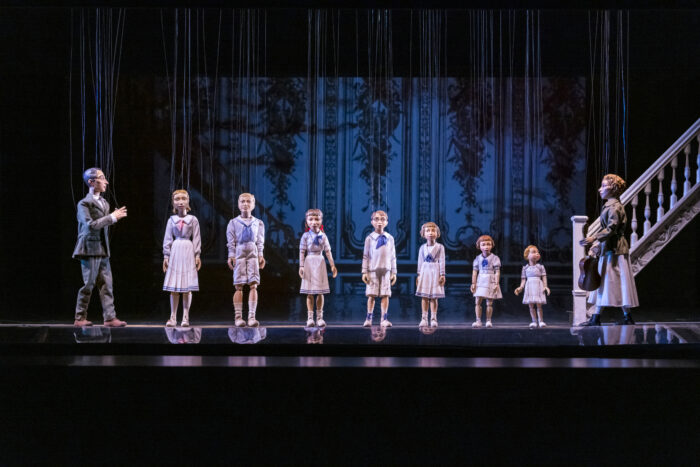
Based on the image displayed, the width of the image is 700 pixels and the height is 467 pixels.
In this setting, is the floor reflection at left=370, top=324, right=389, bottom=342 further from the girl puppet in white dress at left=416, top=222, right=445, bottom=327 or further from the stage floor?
the girl puppet in white dress at left=416, top=222, right=445, bottom=327

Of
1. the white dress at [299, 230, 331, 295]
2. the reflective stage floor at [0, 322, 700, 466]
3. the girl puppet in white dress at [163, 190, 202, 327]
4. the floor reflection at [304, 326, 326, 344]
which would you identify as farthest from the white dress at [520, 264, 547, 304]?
the girl puppet in white dress at [163, 190, 202, 327]

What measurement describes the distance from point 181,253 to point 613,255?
12.6ft

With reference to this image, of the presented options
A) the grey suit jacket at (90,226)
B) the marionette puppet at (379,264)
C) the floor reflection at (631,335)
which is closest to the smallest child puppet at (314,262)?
the marionette puppet at (379,264)

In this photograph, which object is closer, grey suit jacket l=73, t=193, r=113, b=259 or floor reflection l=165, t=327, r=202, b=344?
floor reflection l=165, t=327, r=202, b=344

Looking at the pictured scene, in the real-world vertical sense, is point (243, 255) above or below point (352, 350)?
above

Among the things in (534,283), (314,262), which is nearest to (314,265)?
(314,262)

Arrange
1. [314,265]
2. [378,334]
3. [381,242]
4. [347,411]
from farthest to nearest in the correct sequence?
1. [381,242]
2. [314,265]
3. [378,334]
4. [347,411]

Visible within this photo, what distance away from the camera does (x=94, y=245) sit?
5.44m

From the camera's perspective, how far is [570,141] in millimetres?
8867

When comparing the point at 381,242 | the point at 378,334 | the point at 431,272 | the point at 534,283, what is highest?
the point at 381,242

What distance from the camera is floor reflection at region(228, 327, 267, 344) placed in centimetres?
403

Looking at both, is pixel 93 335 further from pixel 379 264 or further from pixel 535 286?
pixel 535 286

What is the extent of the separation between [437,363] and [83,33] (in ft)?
22.1

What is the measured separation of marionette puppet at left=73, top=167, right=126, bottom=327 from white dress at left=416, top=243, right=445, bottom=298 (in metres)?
2.68
